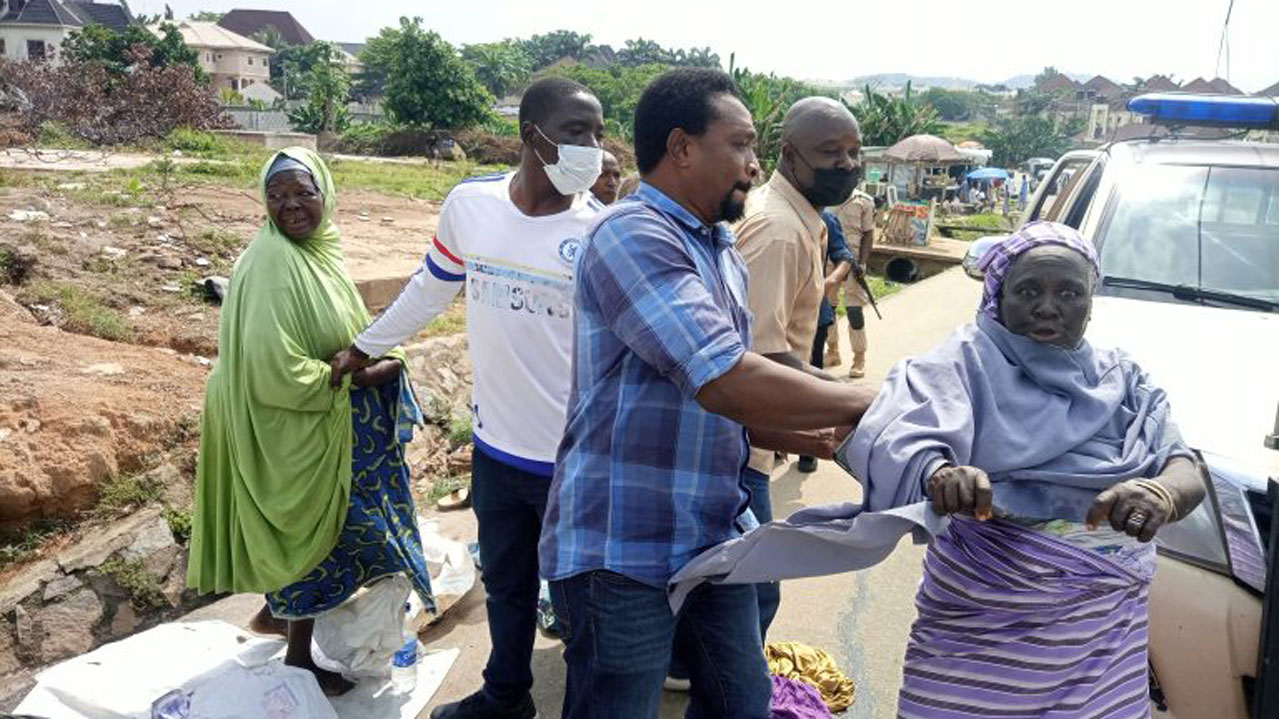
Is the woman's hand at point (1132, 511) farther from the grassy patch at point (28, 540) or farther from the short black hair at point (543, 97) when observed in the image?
the grassy patch at point (28, 540)

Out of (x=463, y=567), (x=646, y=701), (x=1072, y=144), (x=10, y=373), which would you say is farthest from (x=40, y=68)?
(x=1072, y=144)

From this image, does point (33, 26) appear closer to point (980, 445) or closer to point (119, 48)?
point (119, 48)

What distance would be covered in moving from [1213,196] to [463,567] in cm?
360

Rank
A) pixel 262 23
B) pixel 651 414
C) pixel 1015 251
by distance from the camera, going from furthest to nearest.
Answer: pixel 262 23
pixel 1015 251
pixel 651 414

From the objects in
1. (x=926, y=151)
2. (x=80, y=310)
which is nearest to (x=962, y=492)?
(x=80, y=310)

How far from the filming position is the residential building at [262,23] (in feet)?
290

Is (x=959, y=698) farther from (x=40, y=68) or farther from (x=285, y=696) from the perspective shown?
(x=40, y=68)

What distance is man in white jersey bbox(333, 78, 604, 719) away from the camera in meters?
2.71

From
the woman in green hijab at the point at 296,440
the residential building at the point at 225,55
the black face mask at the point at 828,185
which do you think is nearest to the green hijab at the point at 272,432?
the woman in green hijab at the point at 296,440

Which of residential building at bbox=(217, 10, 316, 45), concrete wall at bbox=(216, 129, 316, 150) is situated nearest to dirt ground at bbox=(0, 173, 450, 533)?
concrete wall at bbox=(216, 129, 316, 150)

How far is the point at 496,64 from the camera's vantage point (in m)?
59.9

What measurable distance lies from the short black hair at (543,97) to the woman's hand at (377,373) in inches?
35.2

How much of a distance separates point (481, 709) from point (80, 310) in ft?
14.3

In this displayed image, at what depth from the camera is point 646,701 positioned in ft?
6.29
